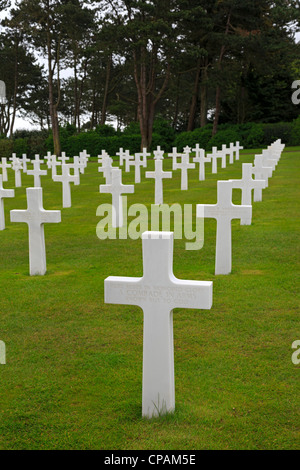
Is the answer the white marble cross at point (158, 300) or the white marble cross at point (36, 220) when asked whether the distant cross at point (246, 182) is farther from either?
the white marble cross at point (158, 300)

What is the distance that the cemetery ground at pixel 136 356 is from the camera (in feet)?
13.1

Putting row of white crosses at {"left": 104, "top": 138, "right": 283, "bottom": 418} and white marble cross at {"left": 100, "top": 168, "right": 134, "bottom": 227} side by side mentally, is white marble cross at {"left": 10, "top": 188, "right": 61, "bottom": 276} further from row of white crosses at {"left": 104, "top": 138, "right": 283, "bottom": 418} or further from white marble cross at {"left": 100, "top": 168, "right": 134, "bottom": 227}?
row of white crosses at {"left": 104, "top": 138, "right": 283, "bottom": 418}

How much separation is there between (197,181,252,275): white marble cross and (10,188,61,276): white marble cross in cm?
205

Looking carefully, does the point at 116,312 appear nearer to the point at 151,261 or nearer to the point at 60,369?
the point at 60,369

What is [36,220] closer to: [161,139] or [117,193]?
[117,193]

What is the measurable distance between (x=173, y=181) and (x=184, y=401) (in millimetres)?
16917

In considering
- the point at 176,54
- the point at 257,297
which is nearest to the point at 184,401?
the point at 257,297

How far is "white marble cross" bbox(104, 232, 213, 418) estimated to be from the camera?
3861mm

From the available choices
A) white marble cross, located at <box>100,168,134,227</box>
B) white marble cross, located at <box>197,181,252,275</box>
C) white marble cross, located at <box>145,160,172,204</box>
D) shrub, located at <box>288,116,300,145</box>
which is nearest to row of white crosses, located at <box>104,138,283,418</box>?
white marble cross, located at <box>197,181,252,275</box>

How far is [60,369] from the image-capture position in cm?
500

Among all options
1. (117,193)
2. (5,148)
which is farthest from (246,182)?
(5,148)

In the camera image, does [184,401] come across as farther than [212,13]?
No

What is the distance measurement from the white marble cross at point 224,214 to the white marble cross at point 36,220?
2053mm

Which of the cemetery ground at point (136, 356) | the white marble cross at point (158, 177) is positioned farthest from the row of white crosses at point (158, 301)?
the white marble cross at point (158, 177)
